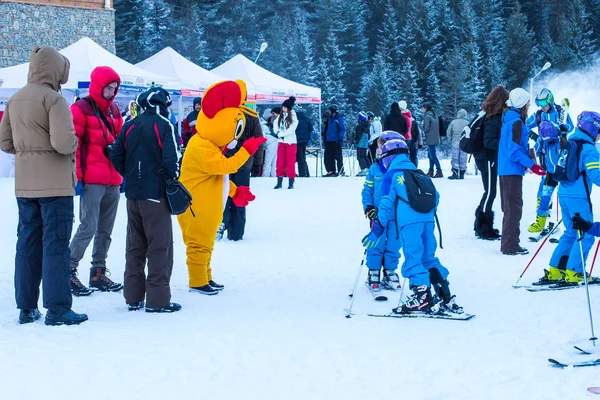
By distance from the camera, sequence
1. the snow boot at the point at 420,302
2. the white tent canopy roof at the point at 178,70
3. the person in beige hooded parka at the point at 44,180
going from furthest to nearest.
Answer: the white tent canopy roof at the point at 178,70 → the snow boot at the point at 420,302 → the person in beige hooded parka at the point at 44,180

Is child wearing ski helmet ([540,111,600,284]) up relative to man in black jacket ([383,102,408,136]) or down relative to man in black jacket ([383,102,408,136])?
down

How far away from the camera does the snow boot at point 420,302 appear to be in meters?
5.39

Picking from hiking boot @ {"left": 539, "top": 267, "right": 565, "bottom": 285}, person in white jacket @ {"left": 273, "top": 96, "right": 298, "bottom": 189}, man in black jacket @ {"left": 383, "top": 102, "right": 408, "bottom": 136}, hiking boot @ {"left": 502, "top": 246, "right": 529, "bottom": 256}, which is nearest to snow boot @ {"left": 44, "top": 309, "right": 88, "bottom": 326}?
hiking boot @ {"left": 539, "top": 267, "right": 565, "bottom": 285}

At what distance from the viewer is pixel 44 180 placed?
4.94m

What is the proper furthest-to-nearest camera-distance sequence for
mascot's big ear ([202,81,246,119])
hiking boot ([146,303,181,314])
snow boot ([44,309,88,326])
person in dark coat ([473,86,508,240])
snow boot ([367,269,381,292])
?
1. person in dark coat ([473,86,508,240])
2. snow boot ([367,269,381,292])
3. mascot's big ear ([202,81,246,119])
4. hiking boot ([146,303,181,314])
5. snow boot ([44,309,88,326])

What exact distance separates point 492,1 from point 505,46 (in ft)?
15.6

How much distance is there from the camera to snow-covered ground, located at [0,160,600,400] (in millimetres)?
3883

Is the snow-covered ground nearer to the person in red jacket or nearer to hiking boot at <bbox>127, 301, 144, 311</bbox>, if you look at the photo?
hiking boot at <bbox>127, 301, 144, 311</bbox>

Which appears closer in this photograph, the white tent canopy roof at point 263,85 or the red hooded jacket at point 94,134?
the red hooded jacket at point 94,134

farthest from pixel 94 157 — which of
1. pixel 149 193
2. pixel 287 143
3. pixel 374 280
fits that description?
pixel 287 143

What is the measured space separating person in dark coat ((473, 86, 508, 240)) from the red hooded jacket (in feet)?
14.4

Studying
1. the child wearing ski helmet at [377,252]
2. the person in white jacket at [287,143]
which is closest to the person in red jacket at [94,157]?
the child wearing ski helmet at [377,252]

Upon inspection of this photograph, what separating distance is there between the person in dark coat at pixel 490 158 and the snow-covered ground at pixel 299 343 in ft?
3.91

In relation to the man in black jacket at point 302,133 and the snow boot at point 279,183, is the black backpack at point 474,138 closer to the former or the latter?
the snow boot at point 279,183
